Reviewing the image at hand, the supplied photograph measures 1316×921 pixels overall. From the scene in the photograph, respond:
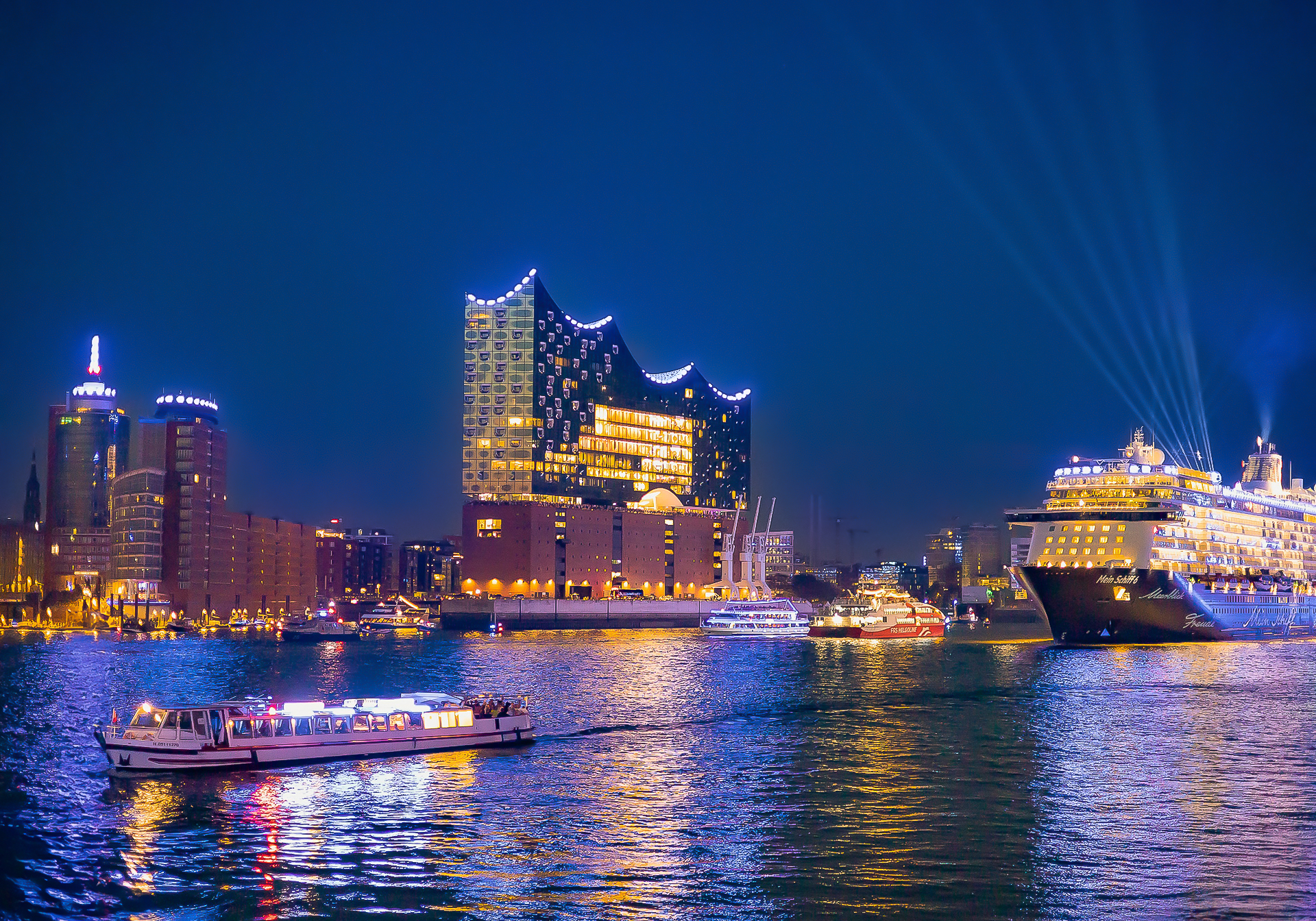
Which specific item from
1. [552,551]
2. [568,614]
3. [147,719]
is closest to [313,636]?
[568,614]

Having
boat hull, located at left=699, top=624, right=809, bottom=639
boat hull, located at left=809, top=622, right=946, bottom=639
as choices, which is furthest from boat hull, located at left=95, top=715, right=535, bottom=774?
boat hull, located at left=699, top=624, right=809, bottom=639

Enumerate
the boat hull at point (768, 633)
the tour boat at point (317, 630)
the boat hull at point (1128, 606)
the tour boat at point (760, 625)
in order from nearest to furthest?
the boat hull at point (1128, 606) → the boat hull at point (768, 633) → the tour boat at point (760, 625) → the tour boat at point (317, 630)

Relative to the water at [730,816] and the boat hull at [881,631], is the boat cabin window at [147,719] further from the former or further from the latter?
the boat hull at [881,631]

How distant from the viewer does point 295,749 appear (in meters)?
40.6

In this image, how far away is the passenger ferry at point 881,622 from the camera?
137 metres

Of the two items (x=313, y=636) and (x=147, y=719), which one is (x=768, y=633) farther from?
(x=147, y=719)

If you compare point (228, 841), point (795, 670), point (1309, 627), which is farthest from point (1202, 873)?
point (1309, 627)

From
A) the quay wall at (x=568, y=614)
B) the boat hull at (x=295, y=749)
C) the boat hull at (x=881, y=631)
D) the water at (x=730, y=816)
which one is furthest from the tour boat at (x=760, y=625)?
the boat hull at (x=295, y=749)

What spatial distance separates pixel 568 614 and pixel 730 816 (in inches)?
5754

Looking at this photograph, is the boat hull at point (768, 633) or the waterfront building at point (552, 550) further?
the waterfront building at point (552, 550)

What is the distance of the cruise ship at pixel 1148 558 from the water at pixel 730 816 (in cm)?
3129

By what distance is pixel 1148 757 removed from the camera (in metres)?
42.3

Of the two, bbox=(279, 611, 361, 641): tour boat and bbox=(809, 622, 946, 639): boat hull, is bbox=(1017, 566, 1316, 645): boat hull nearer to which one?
bbox=(809, 622, 946, 639): boat hull

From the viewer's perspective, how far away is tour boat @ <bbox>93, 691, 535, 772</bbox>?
1532 inches
